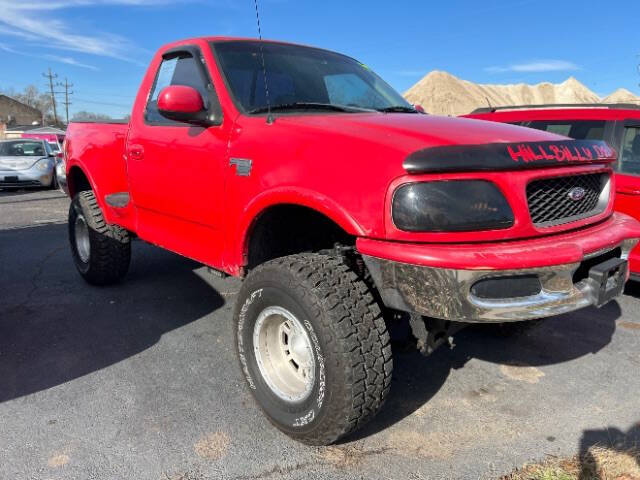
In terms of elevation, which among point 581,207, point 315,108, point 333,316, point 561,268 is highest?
point 315,108

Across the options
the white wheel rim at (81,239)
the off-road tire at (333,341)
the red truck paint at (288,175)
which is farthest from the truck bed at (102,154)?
the off-road tire at (333,341)

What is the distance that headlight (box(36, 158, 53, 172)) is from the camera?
1434cm

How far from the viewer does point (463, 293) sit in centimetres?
195

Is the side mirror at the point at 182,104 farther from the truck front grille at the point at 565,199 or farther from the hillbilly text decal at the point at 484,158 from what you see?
the truck front grille at the point at 565,199

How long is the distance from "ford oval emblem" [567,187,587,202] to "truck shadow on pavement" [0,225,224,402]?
2808 millimetres

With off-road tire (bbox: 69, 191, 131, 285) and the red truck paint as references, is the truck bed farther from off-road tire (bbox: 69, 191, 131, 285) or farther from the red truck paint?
off-road tire (bbox: 69, 191, 131, 285)

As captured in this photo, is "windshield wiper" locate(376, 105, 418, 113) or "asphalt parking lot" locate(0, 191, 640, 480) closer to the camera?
"asphalt parking lot" locate(0, 191, 640, 480)

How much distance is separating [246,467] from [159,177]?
192 centimetres

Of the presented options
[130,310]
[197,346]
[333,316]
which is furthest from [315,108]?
[130,310]

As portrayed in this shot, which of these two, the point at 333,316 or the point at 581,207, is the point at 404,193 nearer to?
the point at 333,316

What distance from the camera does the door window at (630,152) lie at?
4.51m

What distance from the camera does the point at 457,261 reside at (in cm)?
193

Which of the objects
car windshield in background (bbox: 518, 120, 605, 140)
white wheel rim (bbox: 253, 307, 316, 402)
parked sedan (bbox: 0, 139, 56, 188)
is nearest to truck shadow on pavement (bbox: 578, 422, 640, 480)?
white wheel rim (bbox: 253, 307, 316, 402)

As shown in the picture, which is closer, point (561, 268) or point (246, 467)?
point (561, 268)
